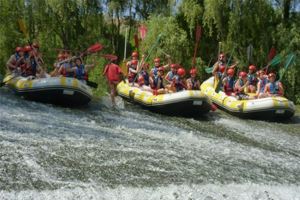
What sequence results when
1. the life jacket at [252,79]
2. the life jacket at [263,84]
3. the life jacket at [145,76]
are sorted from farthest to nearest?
the life jacket at [252,79] < the life jacket at [145,76] < the life jacket at [263,84]

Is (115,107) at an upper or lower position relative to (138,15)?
lower

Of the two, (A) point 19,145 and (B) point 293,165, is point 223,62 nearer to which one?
(B) point 293,165

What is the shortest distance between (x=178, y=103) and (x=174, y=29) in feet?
18.5

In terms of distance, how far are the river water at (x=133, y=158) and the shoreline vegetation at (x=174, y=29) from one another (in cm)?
490

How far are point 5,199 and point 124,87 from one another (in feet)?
25.5

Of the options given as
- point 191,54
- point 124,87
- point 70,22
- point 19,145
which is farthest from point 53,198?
point 70,22

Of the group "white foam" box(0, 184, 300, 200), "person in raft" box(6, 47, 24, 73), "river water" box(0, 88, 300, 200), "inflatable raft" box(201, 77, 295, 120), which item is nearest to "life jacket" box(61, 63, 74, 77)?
"person in raft" box(6, 47, 24, 73)

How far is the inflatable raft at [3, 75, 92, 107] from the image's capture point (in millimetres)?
10117

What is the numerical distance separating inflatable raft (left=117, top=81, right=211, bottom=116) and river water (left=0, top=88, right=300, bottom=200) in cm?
69

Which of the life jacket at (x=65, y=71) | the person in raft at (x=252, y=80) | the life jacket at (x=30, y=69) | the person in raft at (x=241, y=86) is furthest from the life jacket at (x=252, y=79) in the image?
the life jacket at (x=30, y=69)

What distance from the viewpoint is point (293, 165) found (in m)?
7.40

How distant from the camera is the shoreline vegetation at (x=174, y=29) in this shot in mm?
14922

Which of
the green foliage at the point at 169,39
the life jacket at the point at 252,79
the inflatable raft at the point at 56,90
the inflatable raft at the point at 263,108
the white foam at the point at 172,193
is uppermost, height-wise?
the green foliage at the point at 169,39

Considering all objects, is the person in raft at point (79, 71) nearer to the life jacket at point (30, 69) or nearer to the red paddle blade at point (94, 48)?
the red paddle blade at point (94, 48)
